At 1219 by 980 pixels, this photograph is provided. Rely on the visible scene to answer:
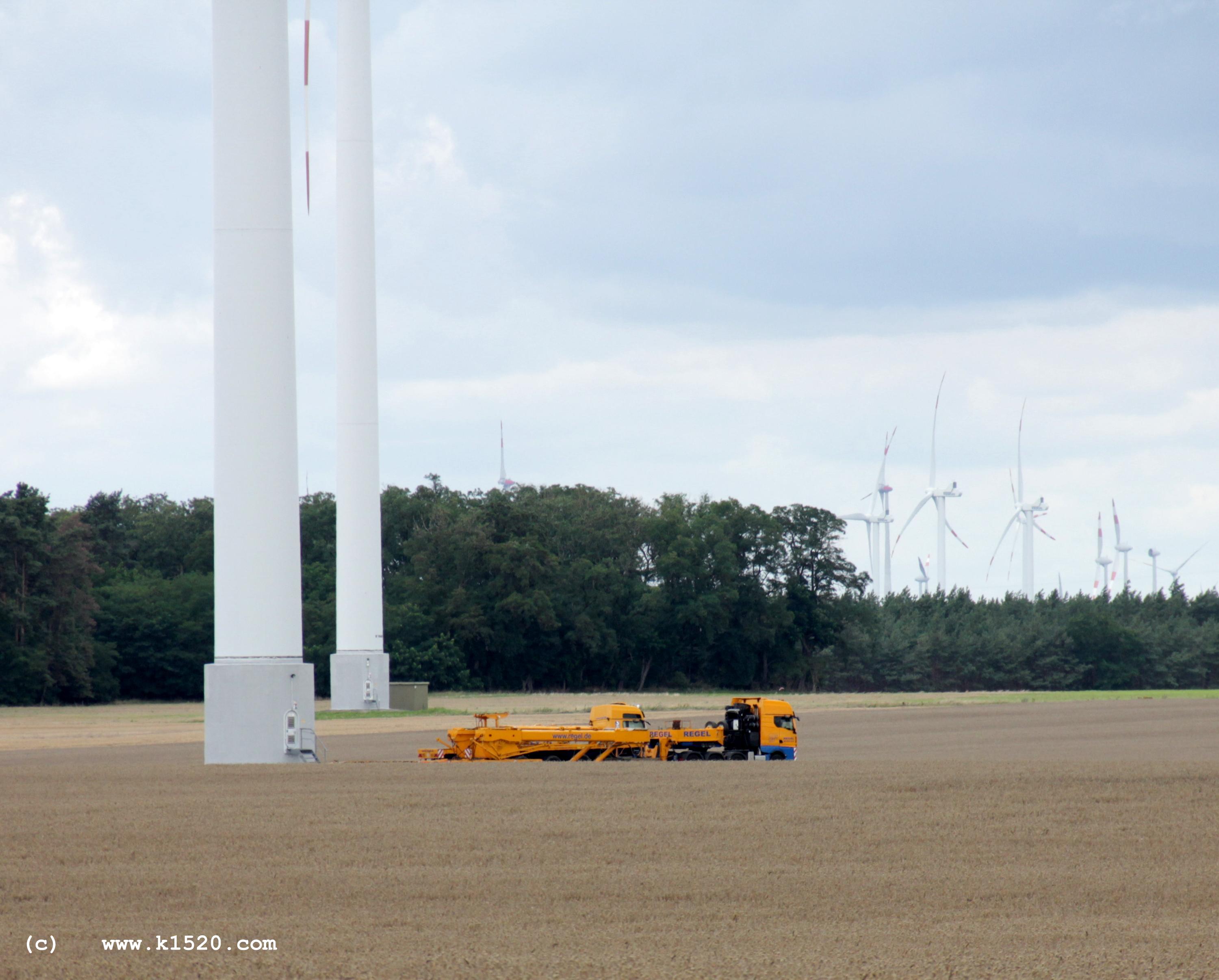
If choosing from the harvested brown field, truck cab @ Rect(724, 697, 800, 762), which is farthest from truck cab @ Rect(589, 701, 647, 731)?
the harvested brown field

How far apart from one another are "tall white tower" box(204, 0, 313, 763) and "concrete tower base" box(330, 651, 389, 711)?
32.7 meters

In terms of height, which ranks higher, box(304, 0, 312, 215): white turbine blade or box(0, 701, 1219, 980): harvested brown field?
box(304, 0, 312, 215): white turbine blade

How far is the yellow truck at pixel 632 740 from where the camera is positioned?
38.8 metres

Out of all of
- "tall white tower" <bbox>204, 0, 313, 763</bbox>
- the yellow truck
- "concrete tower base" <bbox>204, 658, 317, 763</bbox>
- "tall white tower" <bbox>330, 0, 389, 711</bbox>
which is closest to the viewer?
"concrete tower base" <bbox>204, 658, 317, 763</bbox>

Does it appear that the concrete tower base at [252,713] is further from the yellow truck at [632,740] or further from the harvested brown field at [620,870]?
the yellow truck at [632,740]

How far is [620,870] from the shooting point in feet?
71.5

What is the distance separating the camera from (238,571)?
121ft

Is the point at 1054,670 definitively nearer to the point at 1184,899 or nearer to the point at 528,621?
the point at 528,621

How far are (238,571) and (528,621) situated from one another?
82.3m

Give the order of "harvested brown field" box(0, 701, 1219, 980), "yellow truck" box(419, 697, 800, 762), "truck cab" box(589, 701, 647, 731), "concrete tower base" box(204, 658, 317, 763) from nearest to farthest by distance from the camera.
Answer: "harvested brown field" box(0, 701, 1219, 980), "concrete tower base" box(204, 658, 317, 763), "yellow truck" box(419, 697, 800, 762), "truck cab" box(589, 701, 647, 731)

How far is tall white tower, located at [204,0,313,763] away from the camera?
36.7 m

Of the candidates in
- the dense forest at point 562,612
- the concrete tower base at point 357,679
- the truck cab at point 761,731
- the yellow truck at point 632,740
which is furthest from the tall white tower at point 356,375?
the dense forest at point 562,612

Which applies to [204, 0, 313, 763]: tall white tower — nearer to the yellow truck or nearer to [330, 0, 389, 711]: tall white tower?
the yellow truck

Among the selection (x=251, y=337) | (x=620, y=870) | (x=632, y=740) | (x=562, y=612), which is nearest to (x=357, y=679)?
(x=632, y=740)
